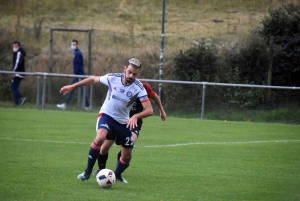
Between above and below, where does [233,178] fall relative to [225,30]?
below

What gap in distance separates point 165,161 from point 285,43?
12.3 metres

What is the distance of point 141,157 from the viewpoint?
12391mm

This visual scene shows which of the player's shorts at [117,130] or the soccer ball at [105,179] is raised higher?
the player's shorts at [117,130]

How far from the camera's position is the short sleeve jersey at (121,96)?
9375mm

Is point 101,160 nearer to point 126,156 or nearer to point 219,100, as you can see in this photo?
point 126,156

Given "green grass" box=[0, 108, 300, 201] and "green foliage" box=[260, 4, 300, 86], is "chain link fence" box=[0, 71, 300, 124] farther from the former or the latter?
"green foliage" box=[260, 4, 300, 86]

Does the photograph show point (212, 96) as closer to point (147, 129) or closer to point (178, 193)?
point (147, 129)

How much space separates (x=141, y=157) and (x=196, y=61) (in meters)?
11.5

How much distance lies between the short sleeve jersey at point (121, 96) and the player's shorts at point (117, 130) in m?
0.07

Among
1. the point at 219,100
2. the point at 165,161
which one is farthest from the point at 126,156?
the point at 219,100

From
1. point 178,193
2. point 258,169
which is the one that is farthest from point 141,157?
point 178,193

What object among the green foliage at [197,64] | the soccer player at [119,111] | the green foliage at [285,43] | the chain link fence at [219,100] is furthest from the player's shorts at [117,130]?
the green foliage at [197,64]

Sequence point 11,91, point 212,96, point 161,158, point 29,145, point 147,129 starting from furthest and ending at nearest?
1. point 11,91
2. point 212,96
3. point 147,129
4. point 29,145
5. point 161,158

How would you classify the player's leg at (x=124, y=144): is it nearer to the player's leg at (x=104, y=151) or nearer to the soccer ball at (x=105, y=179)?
the player's leg at (x=104, y=151)
